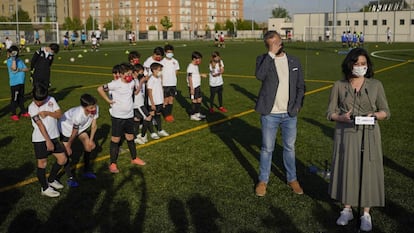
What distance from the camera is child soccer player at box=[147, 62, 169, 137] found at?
352 inches

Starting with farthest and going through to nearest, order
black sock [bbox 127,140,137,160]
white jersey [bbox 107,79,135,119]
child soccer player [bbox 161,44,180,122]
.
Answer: child soccer player [bbox 161,44,180,122]
black sock [bbox 127,140,137,160]
white jersey [bbox 107,79,135,119]

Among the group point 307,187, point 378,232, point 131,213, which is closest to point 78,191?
point 131,213

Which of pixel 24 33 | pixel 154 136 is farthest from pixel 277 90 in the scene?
pixel 24 33

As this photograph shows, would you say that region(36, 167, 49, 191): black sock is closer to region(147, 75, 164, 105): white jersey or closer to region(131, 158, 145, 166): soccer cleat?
region(131, 158, 145, 166): soccer cleat

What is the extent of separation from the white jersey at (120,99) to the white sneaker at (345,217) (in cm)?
358

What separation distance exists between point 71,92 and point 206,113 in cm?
641

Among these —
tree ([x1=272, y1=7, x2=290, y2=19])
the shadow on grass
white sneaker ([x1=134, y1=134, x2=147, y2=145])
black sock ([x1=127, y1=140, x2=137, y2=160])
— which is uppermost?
tree ([x1=272, y1=7, x2=290, y2=19])

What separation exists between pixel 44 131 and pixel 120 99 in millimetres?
1472

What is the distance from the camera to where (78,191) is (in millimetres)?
6250

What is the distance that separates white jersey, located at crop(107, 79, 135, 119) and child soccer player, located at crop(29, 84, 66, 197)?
108 centimetres

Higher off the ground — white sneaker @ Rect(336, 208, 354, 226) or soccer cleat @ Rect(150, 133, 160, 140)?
soccer cleat @ Rect(150, 133, 160, 140)

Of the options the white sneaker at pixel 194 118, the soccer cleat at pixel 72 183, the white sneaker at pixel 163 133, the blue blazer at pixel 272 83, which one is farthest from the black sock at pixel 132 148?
the white sneaker at pixel 194 118

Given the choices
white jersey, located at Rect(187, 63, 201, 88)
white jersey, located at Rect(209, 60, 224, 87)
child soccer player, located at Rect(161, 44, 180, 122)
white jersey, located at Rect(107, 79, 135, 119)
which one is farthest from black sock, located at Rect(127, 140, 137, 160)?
white jersey, located at Rect(209, 60, 224, 87)

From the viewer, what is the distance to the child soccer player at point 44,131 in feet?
18.7
